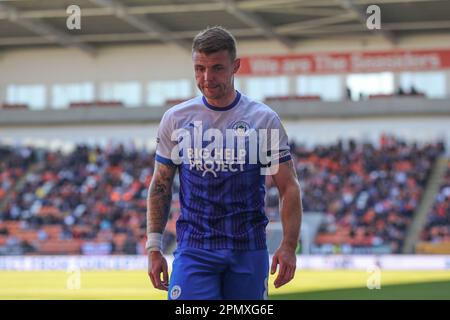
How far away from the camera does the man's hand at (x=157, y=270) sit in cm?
463

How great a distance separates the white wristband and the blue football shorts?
0.43ft

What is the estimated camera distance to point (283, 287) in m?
20.2

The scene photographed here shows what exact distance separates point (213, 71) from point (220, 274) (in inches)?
39.8

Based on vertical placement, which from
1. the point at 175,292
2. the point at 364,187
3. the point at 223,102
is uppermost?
the point at 223,102

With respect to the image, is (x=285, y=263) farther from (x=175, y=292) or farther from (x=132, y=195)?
(x=132, y=195)

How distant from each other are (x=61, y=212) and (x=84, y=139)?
590 centimetres

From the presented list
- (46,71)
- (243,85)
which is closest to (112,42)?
(46,71)

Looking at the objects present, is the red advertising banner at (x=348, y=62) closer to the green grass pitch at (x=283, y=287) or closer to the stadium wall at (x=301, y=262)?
the stadium wall at (x=301, y=262)

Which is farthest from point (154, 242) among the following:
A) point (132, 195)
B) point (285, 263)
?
point (132, 195)

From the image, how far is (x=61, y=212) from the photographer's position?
34594 millimetres

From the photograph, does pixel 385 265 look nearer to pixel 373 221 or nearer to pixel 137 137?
pixel 373 221

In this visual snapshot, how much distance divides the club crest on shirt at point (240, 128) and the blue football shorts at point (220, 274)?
1.96 ft

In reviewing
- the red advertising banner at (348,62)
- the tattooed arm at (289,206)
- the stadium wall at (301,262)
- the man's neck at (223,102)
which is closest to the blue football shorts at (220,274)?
the tattooed arm at (289,206)

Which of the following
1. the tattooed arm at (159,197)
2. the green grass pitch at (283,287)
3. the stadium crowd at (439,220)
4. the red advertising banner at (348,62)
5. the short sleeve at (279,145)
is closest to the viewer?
the short sleeve at (279,145)
